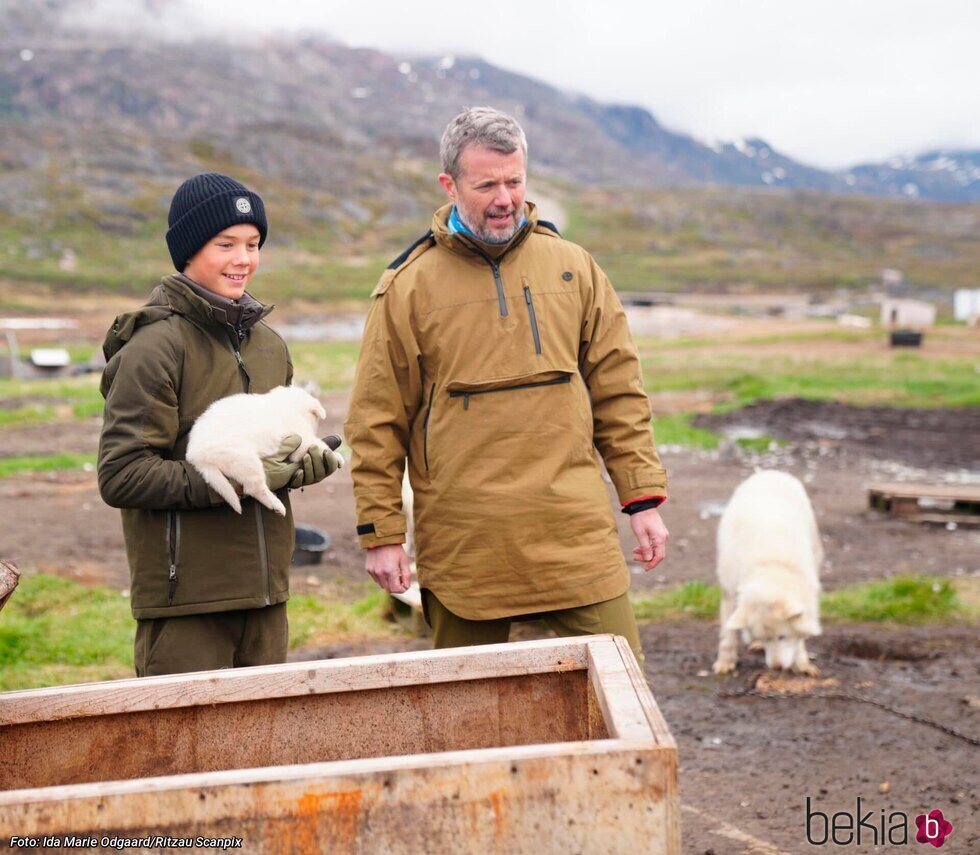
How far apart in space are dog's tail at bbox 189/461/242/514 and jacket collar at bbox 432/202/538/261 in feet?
3.98

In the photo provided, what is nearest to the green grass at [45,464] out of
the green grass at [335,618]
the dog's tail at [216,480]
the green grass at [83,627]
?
the green grass at [83,627]

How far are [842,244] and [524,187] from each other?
132 meters

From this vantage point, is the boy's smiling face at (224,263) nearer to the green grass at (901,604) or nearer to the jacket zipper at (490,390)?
the jacket zipper at (490,390)

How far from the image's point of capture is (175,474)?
3143 mm

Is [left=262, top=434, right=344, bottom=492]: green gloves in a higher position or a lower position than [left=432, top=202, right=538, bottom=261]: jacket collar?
lower

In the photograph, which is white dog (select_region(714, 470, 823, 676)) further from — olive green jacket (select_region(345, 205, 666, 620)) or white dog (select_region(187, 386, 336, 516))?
white dog (select_region(187, 386, 336, 516))

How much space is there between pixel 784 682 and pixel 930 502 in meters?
5.29

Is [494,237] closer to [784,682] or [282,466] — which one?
[282,466]

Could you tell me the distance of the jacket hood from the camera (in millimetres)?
3223

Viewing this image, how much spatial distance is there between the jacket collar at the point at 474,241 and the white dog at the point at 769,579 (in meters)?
3.48

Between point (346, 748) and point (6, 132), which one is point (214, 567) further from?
point (6, 132)

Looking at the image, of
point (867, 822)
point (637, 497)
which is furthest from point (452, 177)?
point (867, 822)

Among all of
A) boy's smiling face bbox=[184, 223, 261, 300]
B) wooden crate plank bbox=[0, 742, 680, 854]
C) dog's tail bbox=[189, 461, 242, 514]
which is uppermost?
boy's smiling face bbox=[184, 223, 261, 300]

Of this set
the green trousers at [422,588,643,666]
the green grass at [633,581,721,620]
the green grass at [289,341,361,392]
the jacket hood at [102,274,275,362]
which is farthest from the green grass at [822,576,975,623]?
the green grass at [289,341,361,392]
